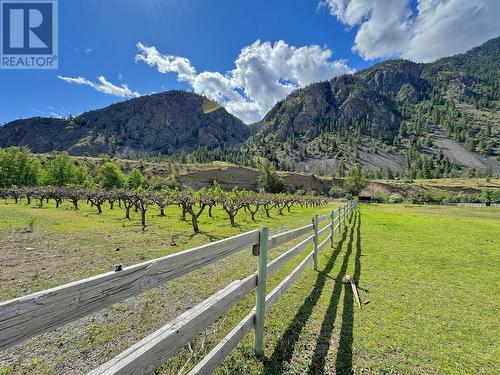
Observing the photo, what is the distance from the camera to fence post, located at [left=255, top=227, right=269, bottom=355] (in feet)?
11.1

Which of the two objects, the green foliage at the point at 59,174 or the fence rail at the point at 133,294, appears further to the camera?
the green foliage at the point at 59,174

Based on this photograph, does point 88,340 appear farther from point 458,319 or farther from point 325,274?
point 458,319

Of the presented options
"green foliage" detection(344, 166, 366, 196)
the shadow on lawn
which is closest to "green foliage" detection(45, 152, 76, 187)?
the shadow on lawn

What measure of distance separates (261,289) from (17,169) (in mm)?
78903

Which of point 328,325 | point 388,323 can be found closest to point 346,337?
point 328,325

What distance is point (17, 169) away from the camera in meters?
61.3

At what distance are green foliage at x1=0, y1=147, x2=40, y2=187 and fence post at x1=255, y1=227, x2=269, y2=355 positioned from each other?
74.2 m

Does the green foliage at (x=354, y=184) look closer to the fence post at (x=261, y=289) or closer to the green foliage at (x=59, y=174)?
the green foliage at (x=59, y=174)

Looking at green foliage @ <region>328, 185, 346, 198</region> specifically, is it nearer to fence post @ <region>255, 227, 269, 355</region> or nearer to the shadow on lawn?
the shadow on lawn

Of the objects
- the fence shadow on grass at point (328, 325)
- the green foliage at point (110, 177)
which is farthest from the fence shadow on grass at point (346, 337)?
the green foliage at point (110, 177)

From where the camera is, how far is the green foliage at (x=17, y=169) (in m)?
59.1

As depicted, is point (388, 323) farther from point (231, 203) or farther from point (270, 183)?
point (270, 183)

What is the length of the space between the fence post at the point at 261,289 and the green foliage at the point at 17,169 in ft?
244

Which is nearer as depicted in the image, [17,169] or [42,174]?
[17,169]
